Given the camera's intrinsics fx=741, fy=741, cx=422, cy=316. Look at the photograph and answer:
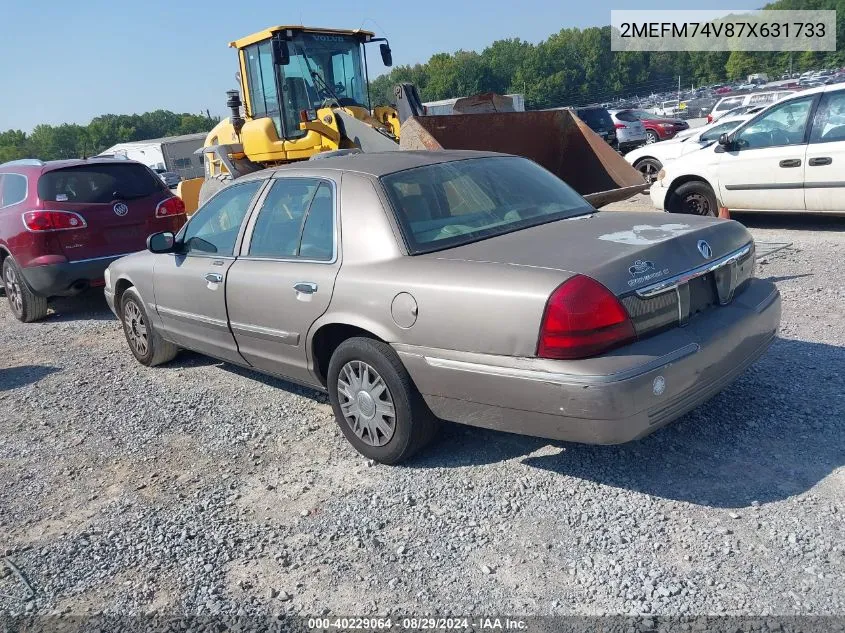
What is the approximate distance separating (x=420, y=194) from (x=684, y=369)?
1.70 m

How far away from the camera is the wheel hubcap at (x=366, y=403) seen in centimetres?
380

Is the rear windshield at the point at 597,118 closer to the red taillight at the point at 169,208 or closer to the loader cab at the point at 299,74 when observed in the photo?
the loader cab at the point at 299,74

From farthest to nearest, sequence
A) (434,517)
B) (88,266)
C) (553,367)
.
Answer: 1. (88,266)
2. (434,517)
3. (553,367)

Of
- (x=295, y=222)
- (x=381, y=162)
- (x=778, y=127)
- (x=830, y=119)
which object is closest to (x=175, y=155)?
(x=778, y=127)

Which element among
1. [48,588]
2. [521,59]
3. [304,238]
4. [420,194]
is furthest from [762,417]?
[521,59]

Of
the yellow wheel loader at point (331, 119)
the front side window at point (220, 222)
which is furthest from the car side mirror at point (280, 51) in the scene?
the front side window at point (220, 222)

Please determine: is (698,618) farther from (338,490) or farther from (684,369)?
(338,490)

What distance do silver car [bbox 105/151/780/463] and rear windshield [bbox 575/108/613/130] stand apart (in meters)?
22.8

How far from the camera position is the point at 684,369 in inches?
127

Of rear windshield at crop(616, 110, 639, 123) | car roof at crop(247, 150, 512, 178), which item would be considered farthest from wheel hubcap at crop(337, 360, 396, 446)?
rear windshield at crop(616, 110, 639, 123)

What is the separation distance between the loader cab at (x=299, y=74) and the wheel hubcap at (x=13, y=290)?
13.3 feet

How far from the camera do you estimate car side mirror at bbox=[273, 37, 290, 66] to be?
393 inches

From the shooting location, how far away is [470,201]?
13.6ft

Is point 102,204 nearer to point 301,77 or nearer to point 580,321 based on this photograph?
point 301,77
